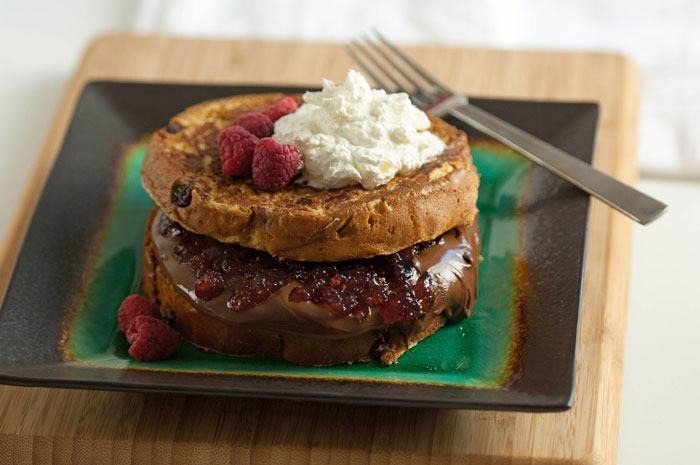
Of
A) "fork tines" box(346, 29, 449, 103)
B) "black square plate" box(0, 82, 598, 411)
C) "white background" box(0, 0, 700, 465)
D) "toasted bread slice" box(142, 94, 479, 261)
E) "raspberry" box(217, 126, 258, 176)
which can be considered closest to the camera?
"black square plate" box(0, 82, 598, 411)

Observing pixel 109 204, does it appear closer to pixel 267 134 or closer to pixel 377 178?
pixel 267 134

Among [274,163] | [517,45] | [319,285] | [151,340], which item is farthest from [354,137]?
[517,45]

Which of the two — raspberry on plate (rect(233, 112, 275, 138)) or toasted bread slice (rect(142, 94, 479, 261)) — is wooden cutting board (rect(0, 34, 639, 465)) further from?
raspberry on plate (rect(233, 112, 275, 138))

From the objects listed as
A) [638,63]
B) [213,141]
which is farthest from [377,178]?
[638,63]

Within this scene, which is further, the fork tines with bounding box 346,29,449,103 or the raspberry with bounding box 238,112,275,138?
the fork tines with bounding box 346,29,449,103

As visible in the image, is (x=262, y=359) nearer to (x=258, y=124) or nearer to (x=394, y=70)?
(x=258, y=124)

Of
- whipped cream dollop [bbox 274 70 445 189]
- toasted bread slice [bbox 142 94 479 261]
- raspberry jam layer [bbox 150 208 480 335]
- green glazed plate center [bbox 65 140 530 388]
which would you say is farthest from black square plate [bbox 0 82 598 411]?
whipped cream dollop [bbox 274 70 445 189]

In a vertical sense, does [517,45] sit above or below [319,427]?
above

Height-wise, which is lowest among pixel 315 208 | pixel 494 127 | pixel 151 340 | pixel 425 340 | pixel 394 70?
pixel 151 340

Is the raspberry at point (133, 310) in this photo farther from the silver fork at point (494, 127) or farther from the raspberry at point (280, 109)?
the silver fork at point (494, 127)
